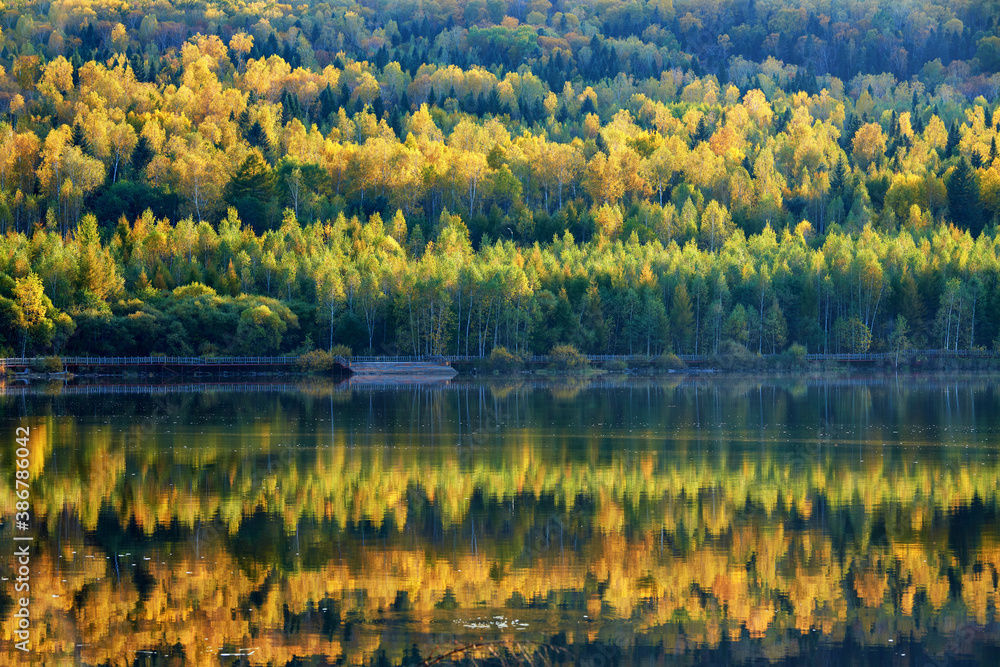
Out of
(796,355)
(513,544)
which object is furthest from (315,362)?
(513,544)

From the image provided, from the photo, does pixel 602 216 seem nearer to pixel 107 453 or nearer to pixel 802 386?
pixel 802 386

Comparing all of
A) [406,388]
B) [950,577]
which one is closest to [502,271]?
[406,388]

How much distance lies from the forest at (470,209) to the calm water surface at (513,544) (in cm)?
4246

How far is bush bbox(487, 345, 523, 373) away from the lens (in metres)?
84.0

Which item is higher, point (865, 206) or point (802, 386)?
point (865, 206)

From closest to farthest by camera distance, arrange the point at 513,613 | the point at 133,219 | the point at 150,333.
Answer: the point at 513,613 < the point at 150,333 < the point at 133,219

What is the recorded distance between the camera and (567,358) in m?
84.4

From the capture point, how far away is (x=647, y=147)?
133625mm

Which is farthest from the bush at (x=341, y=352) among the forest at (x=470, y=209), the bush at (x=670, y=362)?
the bush at (x=670, y=362)

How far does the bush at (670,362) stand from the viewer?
280 feet

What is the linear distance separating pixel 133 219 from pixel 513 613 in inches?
3874

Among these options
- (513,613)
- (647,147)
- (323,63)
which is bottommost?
(513,613)

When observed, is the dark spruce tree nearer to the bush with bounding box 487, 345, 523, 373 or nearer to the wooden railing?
the wooden railing

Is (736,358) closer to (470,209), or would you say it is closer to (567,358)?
(567,358)
